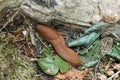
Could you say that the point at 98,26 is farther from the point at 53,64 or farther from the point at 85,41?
the point at 53,64

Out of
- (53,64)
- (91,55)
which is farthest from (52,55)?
(91,55)

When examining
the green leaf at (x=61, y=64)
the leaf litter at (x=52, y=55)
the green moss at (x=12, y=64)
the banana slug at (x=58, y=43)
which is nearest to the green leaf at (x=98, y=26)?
the leaf litter at (x=52, y=55)

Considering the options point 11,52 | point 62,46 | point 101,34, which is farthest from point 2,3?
point 101,34

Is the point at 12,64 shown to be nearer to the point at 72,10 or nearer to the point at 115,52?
the point at 72,10

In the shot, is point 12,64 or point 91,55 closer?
point 12,64

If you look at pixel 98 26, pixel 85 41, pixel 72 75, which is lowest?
pixel 72 75

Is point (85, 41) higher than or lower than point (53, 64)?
higher

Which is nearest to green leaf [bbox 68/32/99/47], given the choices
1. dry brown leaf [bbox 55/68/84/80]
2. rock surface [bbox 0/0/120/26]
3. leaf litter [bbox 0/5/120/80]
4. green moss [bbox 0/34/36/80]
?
leaf litter [bbox 0/5/120/80]
